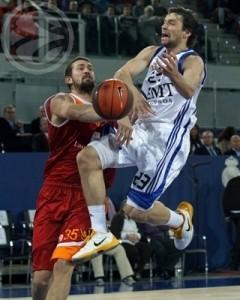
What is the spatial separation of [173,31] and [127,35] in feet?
32.4

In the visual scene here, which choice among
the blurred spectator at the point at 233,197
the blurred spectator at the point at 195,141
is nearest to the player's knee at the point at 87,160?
the blurred spectator at the point at 233,197

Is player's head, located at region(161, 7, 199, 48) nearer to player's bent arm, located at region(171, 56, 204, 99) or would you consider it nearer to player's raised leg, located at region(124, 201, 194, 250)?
player's bent arm, located at region(171, 56, 204, 99)

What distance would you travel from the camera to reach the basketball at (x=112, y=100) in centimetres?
742

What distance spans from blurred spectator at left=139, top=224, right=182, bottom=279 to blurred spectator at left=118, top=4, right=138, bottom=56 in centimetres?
427

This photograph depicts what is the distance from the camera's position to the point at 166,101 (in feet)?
27.3

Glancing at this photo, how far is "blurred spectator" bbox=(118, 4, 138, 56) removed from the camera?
17969 mm

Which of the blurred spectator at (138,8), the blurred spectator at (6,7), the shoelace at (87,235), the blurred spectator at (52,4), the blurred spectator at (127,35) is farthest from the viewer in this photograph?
the blurred spectator at (138,8)

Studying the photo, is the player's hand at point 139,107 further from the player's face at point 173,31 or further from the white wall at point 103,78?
the white wall at point 103,78

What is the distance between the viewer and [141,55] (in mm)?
8547

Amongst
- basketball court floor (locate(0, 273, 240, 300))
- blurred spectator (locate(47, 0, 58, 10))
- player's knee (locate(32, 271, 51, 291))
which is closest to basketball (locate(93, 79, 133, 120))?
player's knee (locate(32, 271, 51, 291))

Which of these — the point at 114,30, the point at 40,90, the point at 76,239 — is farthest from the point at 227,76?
the point at 76,239

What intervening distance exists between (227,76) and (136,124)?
1129cm

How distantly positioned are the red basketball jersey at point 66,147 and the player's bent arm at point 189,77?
0.74 meters

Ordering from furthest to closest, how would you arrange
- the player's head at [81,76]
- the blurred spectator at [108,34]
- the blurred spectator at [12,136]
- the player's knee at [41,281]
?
the blurred spectator at [108,34], the blurred spectator at [12,136], the player's head at [81,76], the player's knee at [41,281]
